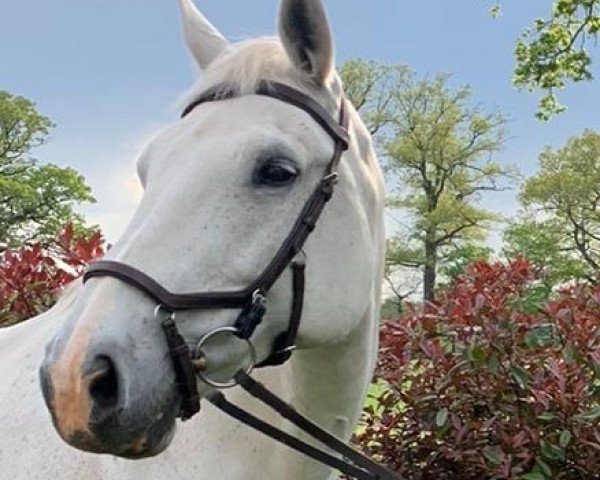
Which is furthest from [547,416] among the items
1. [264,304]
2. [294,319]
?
[264,304]

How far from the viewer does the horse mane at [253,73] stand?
1.90 metres

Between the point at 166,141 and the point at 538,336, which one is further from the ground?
the point at 166,141

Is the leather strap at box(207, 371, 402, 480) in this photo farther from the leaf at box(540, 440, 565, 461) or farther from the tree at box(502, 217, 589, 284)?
the tree at box(502, 217, 589, 284)

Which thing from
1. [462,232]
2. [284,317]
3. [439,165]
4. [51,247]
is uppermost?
[284,317]

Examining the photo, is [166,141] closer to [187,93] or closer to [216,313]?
[187,93]

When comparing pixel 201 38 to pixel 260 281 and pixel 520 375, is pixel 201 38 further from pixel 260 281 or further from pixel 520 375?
pixel 520 375

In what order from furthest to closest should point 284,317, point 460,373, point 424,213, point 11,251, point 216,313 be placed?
point 424,213
point 11,251
point 460,373
point 284,317
point 216,313

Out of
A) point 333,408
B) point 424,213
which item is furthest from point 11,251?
point 424,213

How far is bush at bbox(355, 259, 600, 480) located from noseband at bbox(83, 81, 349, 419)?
5.11 feet

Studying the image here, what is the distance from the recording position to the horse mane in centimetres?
190

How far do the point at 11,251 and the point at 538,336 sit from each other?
272 centimetres

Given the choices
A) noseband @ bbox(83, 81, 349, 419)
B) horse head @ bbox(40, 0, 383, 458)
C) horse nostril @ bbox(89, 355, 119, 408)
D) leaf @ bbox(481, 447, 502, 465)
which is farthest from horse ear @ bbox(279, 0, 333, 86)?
leaf @ bbox(481, 447, 502, 465)

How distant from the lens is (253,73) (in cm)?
190

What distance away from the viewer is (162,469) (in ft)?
6.38
